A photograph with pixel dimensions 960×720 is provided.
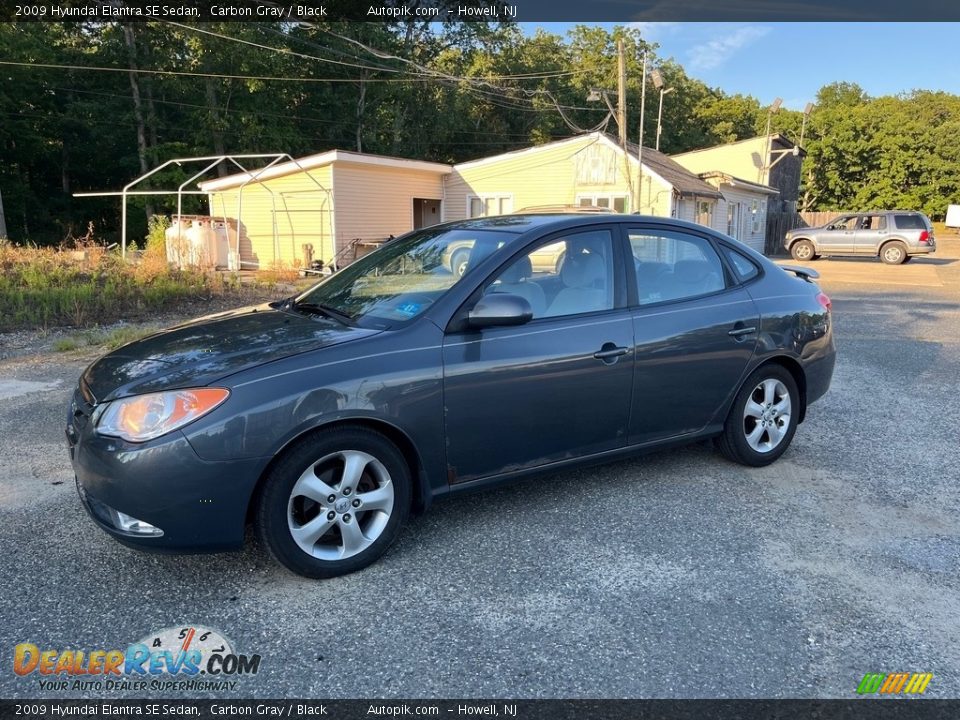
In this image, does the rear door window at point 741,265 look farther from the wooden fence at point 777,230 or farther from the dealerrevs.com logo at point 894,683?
the wooden fence at point 777,230

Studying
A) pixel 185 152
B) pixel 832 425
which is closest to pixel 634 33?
pixel 185 152

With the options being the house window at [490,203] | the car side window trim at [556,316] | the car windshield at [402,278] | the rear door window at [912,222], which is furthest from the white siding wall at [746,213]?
the car windshield at [402,278]

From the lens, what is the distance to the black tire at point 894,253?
2423 centimetres

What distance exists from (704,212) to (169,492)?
86.6ft

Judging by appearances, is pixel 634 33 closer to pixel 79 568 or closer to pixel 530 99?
pixel 530 99

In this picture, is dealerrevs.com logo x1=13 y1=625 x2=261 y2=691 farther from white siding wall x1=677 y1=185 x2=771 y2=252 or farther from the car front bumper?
white siding wall x1=677 y1=185 x2=771 y2=252

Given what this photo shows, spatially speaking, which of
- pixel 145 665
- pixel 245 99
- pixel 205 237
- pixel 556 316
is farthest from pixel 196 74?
pixel 145 665

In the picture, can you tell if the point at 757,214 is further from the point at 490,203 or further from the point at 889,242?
the point at 490,203

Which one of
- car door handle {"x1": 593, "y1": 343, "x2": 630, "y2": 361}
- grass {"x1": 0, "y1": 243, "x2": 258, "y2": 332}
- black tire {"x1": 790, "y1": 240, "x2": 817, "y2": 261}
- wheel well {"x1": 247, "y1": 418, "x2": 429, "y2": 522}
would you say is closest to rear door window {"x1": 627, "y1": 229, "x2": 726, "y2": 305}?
car door handle {"x1": 593, "y1": 343, "x2": 630, "y2": 361}

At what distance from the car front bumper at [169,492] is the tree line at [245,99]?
78.6 ft

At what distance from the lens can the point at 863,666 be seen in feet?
8.46

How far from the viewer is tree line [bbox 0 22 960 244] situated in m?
31.9

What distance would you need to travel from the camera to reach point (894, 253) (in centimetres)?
2445

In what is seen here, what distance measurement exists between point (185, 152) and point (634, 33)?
37.1 m
